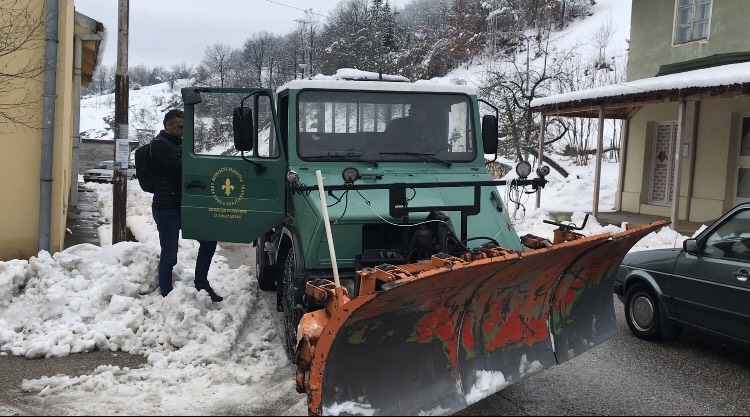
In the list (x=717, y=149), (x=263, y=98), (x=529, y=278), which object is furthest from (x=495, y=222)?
(x=717, y=149)

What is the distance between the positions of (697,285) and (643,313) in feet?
2.58

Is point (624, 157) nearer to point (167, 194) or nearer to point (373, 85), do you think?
point (373, 85)

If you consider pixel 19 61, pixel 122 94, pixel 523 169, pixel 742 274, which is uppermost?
pixel 19 61

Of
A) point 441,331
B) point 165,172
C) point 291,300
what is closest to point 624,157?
point 165,172

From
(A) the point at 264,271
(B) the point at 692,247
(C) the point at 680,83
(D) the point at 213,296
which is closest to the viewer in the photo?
(B) the point at 692,247

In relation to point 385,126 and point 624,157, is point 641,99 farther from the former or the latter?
point 385,126

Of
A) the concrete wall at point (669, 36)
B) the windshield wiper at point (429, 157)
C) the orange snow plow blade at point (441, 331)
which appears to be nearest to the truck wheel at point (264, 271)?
the windshield wiper at point (429, 157)

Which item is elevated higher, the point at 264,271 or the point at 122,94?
the point at 122,94

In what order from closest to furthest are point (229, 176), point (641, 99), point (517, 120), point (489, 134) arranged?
point (229, 176)
point (489, 134)
point (641, 99)
point (517, 120)

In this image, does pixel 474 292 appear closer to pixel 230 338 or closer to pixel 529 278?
pixel 529 278

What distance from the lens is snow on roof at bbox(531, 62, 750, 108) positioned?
1093 cm

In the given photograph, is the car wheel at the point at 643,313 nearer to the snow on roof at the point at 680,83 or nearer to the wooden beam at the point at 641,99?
the snow on roof at the point at 680,83

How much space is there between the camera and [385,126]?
5820 mm

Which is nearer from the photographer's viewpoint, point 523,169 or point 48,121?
point 523,169
